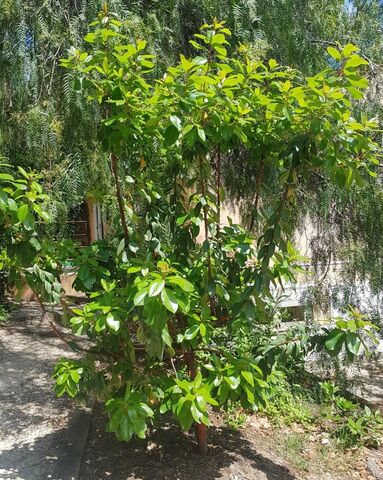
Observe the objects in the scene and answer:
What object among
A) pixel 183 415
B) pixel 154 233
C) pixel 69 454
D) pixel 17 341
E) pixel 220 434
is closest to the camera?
pixel 183 415

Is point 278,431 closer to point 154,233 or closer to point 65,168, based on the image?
point 154,233

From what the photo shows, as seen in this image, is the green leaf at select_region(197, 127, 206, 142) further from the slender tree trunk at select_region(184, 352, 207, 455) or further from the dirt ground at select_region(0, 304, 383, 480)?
the dirt ground at select_region(0, 304, 383, 480)

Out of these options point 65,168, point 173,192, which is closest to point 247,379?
point 173,192

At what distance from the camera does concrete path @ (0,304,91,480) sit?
140 inches

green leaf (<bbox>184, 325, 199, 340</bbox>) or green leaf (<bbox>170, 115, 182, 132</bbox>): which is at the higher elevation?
green leaf (<bbox>170, 115, 182, 132</bbox>)

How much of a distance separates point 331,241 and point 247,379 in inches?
120

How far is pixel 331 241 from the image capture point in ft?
18.0

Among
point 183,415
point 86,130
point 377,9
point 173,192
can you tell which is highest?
point 377,9

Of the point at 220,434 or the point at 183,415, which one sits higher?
the point at 183,415

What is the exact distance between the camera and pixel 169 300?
2.28 m

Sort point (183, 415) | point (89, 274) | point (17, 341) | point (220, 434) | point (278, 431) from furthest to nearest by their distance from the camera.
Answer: point (17, 341) < point (278, 431) < point (220, 434) < point (89, 274) < point (183, 415)

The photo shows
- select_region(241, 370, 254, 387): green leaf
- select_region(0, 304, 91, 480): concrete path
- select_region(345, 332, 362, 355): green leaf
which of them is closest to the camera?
select_region(345, 332, 362, 355): green leaf

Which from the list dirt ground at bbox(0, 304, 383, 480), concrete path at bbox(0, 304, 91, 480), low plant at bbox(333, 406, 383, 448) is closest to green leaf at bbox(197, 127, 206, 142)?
dirt ground at bbox(0, 304, 383, 480)

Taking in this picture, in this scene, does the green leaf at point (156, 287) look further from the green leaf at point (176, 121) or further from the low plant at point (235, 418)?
the low plant at point (235, 418)
